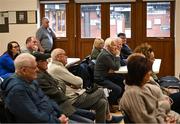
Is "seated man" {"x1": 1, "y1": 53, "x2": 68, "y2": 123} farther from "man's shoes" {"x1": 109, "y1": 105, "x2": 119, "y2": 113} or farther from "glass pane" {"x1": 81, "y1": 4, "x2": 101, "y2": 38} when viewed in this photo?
"glass pane" {"x1": 81, "y1": 4, "x2": 101, "y2": 38}

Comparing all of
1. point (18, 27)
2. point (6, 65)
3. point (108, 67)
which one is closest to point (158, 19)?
point (18, 27)

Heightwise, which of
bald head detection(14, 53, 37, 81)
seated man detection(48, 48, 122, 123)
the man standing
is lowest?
seated man detection(48, 48, 122, 123)

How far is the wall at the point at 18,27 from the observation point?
8.80 m

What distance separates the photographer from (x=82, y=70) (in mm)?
4992

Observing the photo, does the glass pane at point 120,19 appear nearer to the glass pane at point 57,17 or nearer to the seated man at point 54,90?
the glass pane at point 57,17

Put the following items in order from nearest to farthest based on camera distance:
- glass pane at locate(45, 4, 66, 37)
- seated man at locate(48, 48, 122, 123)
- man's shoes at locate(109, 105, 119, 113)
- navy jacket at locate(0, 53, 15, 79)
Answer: seated man at locate(48, 48, 122, 123) → navy jacket at locate(0, 53, 15, 79) → man's shoes at locate(109, 105, 119, 113) → glass pane at locate(45, 4, 66, 37)

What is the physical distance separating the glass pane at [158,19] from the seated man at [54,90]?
17.2 feet

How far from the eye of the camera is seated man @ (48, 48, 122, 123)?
3.97 meters

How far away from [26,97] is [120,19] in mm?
6175

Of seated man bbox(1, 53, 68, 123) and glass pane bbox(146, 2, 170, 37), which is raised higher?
glass pane bbox(146, 2, 170, 37)

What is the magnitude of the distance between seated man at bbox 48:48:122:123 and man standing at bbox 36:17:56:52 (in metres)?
4.38

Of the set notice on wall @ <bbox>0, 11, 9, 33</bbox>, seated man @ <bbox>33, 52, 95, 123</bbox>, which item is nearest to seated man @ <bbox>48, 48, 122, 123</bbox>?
seated man @ <bbox>33, 52, 95, 123</bbox>

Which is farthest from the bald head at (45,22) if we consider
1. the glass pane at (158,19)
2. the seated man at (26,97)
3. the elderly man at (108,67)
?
the seated man at (26,97)

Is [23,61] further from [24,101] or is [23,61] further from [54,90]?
[54,90]
